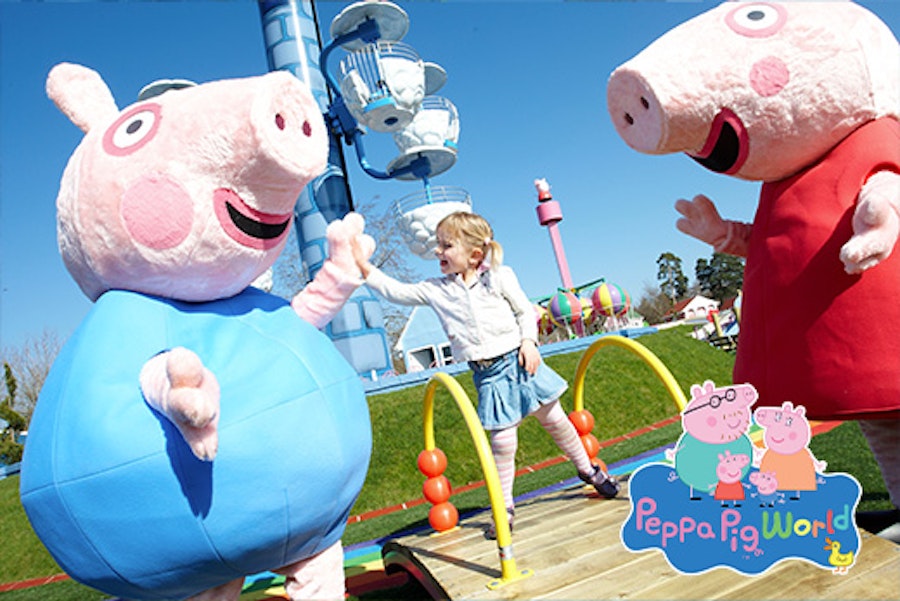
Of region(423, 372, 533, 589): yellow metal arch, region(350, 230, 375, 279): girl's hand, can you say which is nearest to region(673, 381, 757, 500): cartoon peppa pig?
region(423, 372, 533, 589): yellow metal arch

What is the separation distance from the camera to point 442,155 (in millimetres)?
12016

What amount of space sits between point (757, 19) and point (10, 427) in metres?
20.8

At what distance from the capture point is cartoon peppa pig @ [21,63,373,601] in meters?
1.86

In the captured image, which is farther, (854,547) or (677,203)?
(677,203)

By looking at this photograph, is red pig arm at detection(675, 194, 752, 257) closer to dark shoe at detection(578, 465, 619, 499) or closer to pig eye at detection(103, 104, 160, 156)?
dark shoe at detection(578, 465, 619, 499)

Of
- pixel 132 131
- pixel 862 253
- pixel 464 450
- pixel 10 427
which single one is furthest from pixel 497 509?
pixel 10 427

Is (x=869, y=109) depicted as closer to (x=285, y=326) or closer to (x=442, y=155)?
(x=285, y=326)

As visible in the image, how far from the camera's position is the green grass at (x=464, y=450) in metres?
4.89

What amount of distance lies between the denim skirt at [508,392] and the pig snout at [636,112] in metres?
1.29

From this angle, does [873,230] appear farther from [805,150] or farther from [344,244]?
[344,244]

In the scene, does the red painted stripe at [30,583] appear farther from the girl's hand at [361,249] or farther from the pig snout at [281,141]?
the pig snout at [281,141]

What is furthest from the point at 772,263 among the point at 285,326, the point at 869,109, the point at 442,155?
the point at 442,155

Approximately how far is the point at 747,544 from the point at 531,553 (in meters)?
0.99

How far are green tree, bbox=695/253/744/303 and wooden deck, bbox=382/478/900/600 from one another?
51804 millimetres
